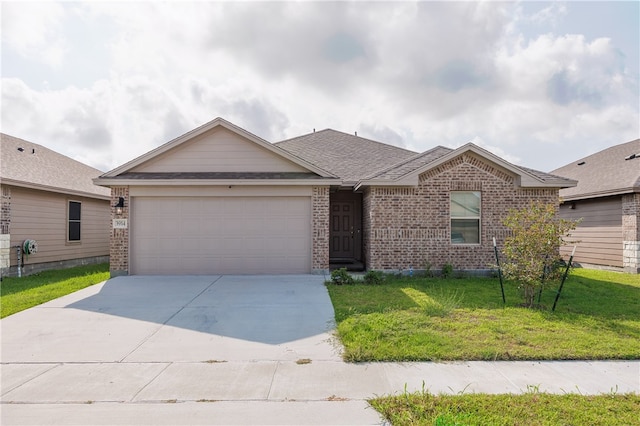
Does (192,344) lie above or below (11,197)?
below

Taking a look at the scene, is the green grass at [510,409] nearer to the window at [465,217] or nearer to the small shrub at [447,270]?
the small shrub at [447,270]

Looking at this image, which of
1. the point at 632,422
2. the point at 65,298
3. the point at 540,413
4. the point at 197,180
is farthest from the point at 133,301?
the point at 632,422

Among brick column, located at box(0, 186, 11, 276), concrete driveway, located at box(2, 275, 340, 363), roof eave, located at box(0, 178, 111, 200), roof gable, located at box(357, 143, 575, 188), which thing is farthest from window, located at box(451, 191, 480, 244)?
brick column, located at box(0, 186, 11, 276)

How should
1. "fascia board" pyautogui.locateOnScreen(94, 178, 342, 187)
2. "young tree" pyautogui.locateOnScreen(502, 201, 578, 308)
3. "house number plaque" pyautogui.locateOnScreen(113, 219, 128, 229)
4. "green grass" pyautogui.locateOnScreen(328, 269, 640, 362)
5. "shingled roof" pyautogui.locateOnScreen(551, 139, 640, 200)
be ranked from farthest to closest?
"shingled roof" pyautogui.locateOnScreen(551, 139, 640, 200), "house number plaque" pyautogui.locateOnScreen(113, 219, 128, 229), "fascia board" pyautogui.locateOnScreen(94, 178, 342, 187), "young tree" pyautogui.locateOnScreen(502, 201, 578, 308), "green grass" pyautogui.locateOnScreen(328, 269, 640, 362)

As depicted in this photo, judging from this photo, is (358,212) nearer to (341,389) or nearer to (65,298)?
(65,298)

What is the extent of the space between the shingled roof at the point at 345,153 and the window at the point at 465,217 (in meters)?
2.85

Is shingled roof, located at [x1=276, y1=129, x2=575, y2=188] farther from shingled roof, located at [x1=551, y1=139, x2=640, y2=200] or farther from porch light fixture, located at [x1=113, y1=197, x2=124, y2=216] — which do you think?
porch light fixture, located at [x1=113, y1=197, x2=124, y2=216]

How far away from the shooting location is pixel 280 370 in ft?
14.9

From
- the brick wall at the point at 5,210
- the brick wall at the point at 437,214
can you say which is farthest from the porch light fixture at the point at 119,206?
the brick wall at the point at 437,214

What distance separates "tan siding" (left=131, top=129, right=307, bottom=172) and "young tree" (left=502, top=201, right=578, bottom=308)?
6.60 metres

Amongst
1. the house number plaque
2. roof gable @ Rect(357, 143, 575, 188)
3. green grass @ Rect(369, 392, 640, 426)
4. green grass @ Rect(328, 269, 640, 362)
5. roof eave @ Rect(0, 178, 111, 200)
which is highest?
roof gable @ Rect(357, 143, 575, 188)

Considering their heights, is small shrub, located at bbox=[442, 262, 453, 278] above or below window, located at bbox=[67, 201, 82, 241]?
below

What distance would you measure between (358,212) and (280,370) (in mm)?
9707

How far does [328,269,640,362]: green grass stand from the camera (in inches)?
195
